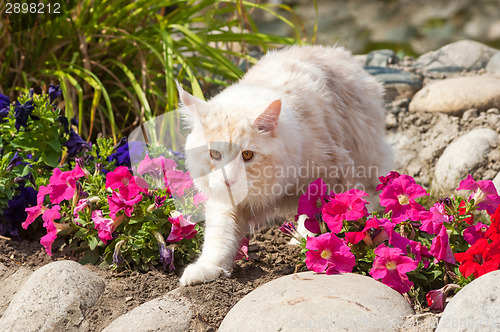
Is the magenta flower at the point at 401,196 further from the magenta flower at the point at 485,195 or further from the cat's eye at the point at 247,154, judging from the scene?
the cat's eye at the point at 247,154

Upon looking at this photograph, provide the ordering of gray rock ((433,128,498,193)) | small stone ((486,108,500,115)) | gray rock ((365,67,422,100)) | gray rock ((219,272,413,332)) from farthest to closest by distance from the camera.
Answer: gray rock ((365,67,422,100)) < small stone ((486,108,500,115)) < gray rock ((433,128,498,193)) < gray rock ((219,272,413,332))

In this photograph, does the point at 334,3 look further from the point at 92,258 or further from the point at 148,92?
the point at 92,258

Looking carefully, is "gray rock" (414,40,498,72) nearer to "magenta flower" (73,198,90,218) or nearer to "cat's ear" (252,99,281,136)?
"cat's ear" (252,99,281,136)

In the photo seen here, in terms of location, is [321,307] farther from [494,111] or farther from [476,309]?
[494,111]

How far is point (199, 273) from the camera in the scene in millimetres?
2139

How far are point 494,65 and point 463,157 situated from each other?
55.5 inches

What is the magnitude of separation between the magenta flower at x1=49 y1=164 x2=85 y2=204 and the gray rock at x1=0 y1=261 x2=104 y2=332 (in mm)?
376

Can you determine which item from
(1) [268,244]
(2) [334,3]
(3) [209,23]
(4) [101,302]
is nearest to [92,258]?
(4) [101,302]

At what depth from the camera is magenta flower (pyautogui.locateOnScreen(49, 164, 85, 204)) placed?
242 centimetres

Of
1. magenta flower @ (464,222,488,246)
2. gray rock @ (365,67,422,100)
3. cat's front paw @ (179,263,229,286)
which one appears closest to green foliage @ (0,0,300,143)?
gray rock @ (365,67,422,100)

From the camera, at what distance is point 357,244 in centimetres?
214

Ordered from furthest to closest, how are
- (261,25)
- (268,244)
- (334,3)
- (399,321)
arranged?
(334,3) → (261,25) → (268,244) → (399,321)

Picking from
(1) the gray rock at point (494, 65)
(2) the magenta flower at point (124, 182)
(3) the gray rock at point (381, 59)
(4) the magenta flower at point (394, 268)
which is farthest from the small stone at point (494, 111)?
(2) the magenta flower at point (124, 182)

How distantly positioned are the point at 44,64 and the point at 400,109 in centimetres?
267
